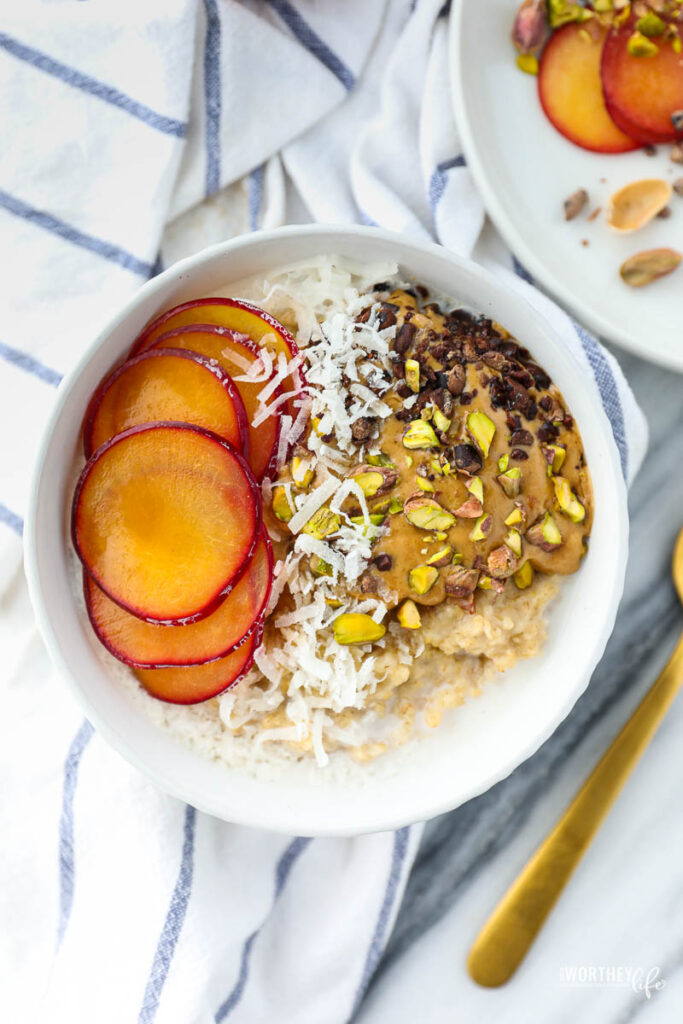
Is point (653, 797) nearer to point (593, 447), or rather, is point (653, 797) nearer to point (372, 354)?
point (593, 447)

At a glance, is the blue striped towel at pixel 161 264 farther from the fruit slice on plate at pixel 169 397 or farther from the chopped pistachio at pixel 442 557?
the chopped pistachio at pixel 442 557

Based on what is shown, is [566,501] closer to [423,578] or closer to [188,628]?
[423,578]

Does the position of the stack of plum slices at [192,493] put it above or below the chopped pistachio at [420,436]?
below

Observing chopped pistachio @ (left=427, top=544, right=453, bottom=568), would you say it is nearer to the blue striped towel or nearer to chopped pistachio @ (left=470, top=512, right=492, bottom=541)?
chopped pistachio @ (left=470, top=512, right=492, bottom=541)

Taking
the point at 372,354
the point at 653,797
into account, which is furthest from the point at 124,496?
the point at 653,797

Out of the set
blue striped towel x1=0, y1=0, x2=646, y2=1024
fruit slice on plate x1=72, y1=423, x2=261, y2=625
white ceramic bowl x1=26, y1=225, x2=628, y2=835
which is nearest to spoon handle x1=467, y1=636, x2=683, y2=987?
blue striped towel x1=0, y1=0, x2=646, y2=1024

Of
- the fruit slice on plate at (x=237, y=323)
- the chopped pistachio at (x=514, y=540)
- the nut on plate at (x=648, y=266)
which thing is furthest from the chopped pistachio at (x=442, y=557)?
the nut on plate at (x=648, y=266)
